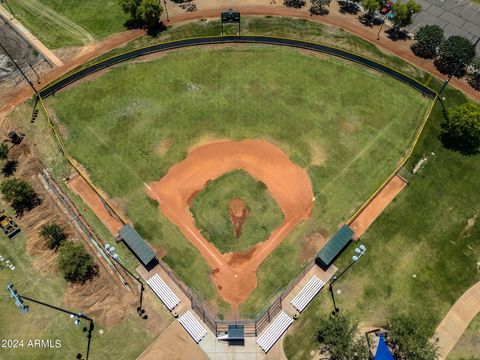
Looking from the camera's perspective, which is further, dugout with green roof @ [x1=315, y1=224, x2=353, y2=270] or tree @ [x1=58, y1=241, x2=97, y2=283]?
dugout with green roof @ [x1=315, y1=224, x2=353, y2=270]

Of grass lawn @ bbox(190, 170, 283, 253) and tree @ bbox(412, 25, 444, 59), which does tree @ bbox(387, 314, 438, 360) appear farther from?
tree @ bbox(412, 25, 444, 59)

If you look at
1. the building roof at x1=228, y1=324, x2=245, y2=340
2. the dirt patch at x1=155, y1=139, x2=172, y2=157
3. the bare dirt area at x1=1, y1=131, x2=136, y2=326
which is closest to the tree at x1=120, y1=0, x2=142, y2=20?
the dirt patch at x1=155, y1=139, x2=172, y2=157

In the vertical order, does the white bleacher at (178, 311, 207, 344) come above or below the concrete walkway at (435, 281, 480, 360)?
below

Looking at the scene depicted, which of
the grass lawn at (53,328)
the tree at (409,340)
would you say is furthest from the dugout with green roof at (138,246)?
the tree at (409,340)

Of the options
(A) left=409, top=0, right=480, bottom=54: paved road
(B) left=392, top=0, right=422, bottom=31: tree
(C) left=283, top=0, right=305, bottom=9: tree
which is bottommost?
(C) left=283, top=0, right=305, bottom=9: tree

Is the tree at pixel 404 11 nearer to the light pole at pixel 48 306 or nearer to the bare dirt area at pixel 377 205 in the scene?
the bare dirt area at pixel 377 205

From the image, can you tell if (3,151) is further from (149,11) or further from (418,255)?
(418,255)
